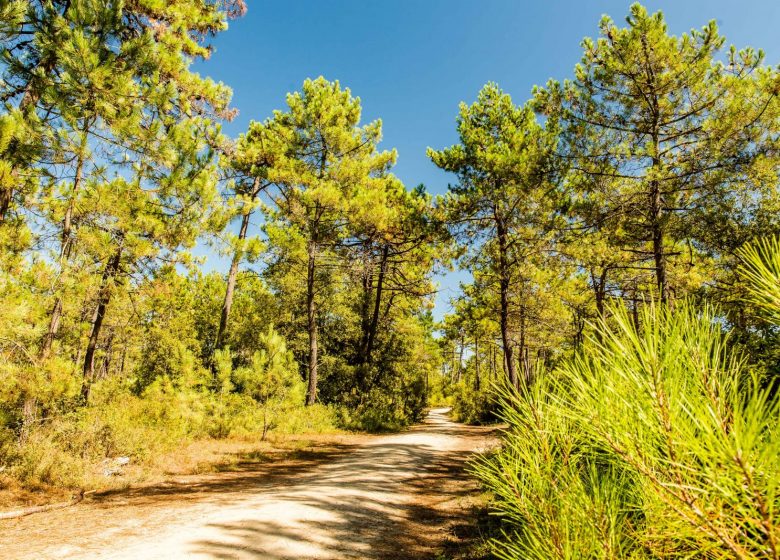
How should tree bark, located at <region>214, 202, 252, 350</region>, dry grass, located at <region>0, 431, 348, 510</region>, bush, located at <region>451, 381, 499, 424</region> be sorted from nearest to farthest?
dry grass, located at <region>0, 431, 348, 510</region>
tree bark, located at <region>214, 202, 252, 350</region>
bush, located at <region>451, 381, 499, 424</region>

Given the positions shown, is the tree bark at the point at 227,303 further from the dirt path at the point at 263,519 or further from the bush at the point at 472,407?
the bush at the point at 472,407

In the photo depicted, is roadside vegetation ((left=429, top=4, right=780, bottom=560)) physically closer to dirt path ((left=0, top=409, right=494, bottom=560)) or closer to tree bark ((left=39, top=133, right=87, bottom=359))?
dirt path ((left=0, top=409, right=494, bottom=560))

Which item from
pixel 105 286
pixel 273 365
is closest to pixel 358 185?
pixel 273 365

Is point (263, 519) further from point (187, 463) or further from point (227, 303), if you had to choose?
point (227, 303)

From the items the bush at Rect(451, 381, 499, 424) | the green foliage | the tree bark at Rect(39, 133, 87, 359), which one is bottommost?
the bush at Rect(451, 381, 499, 424)

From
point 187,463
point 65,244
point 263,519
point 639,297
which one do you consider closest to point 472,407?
point 639,297

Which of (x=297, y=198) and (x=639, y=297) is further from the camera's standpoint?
(x=297, y=198)

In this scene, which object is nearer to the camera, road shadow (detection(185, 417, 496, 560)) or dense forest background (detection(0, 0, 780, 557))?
road shadow (detection(185, 417, 496, 560))

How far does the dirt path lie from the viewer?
3.89 meters

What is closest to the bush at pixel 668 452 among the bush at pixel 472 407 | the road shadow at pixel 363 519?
the road shadow at pixel 363 519

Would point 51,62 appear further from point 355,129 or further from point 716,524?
point 355,129

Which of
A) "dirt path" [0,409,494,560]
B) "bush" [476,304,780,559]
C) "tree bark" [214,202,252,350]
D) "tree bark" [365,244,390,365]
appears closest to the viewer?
"bush" [476,304,780,559]

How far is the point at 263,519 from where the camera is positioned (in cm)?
481

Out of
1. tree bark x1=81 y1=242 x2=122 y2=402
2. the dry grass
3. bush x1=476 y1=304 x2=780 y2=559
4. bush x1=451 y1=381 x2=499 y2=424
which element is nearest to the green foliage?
bush x1=476 y1=304 x2=780 y2=559
